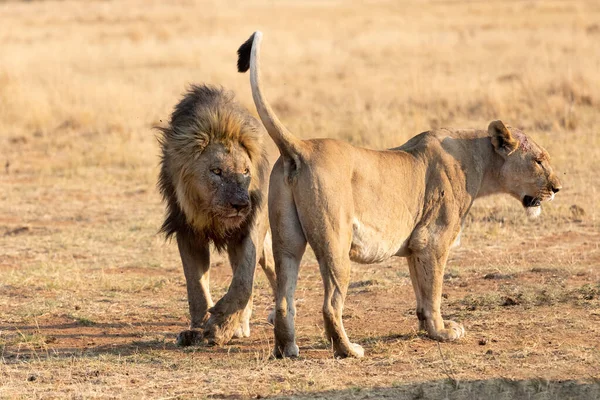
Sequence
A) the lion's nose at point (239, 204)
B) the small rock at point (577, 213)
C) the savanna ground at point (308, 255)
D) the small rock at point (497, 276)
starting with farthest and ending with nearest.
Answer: the small rock at point (577, 213) → the small rock at point (497, 276) → the lion's nose at point (239, 204) → the savanna ground at point (308, 255)

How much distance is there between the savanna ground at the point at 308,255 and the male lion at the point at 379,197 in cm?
32

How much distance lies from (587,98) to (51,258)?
9.27m

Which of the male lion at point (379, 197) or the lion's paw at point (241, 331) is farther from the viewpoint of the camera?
the lion's paw at point (241, 331)

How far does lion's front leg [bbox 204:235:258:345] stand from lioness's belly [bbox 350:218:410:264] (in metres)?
0.71

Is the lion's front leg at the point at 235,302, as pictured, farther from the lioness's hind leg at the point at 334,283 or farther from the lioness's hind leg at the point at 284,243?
the lioness's hind leg at the point at 334,283

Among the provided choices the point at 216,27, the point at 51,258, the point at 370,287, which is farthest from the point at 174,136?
the point at 216,27

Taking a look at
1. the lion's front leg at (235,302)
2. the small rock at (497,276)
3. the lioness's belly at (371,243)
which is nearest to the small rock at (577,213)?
the small rock at (497,276)

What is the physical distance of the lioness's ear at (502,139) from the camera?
236 inches

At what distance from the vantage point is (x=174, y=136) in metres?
6.00

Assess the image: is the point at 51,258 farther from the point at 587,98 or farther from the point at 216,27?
the point at 216,27

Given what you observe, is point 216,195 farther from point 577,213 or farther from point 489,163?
point 577,213

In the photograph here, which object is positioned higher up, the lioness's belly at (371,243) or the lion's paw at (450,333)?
the lioness's belly at (371,243)

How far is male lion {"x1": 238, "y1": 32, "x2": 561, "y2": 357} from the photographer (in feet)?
17.3

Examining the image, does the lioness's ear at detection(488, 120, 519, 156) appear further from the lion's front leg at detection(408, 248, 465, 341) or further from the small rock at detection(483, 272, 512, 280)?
the small rock at detection(483, 272, 512, 280)
